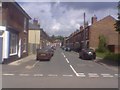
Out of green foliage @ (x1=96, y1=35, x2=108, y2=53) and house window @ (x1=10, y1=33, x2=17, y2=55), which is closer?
house window @ (x1=10, y1=33, x2=17, y2=55)

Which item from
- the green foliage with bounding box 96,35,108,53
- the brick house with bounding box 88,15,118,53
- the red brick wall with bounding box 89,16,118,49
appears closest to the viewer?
Answer: the green foliage with bounding box 96,35,108,53

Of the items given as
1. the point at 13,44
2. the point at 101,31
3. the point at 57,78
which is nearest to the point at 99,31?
the point at 101,31

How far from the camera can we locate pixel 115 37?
71.9 m

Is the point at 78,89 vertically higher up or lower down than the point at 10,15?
lower down

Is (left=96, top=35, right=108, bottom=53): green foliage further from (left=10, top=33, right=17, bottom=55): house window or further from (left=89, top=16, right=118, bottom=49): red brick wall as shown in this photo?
(left=10, top=33, right=17, bottom=55): house window

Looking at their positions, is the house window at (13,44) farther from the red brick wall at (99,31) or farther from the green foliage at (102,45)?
the red brick wall at (99,31)

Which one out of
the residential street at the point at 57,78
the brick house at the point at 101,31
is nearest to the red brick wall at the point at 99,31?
Answer: the brick house at the point at 101,31

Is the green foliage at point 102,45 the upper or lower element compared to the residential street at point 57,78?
upper

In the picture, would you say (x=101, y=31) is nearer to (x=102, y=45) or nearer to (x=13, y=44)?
(x=102, y=45)

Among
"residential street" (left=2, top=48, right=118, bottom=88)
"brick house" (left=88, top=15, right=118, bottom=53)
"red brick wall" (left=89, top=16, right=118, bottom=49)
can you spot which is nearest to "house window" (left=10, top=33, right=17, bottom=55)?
"residential street" (left=2, top=48, right=118, bottom=88)

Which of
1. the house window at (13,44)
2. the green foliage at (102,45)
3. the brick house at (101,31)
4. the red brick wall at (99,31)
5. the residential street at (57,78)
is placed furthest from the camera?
the red brick wall at (99,31)

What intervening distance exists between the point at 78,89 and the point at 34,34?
60203 mm

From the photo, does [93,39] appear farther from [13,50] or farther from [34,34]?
[13,50]

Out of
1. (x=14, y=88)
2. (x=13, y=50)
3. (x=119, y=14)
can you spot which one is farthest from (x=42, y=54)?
(x=14, y=88)
